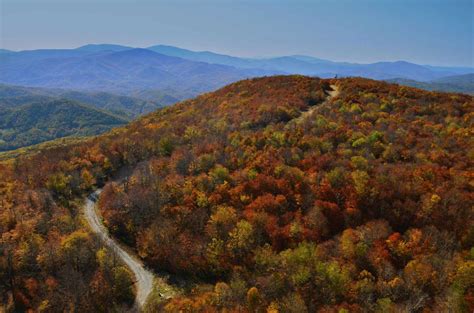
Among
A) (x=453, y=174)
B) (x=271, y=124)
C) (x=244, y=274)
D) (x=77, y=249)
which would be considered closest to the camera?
(x=244, y=274)

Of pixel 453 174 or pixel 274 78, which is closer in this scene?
pixel 453 174

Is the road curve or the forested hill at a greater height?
the forested hill

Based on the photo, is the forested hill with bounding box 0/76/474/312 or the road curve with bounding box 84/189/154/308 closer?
the forested hill with bounding box 0/76/474/312

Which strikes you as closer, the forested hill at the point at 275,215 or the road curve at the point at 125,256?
the forested hill at the point at 275,215

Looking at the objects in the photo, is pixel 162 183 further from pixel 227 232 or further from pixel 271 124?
pixel 271 124

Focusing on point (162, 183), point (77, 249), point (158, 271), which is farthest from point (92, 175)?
point (158, 271)
